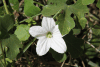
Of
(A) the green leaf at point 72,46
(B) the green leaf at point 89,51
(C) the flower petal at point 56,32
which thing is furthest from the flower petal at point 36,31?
(B) the green leaf at point 89,51

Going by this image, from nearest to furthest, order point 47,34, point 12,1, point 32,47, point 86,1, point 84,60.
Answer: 1. point 86,1
2. point 47,34
3. point 12,1
4. point 32,47
5. point 84,60

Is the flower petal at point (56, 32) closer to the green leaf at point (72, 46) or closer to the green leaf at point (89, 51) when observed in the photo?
the green leaf at point (72, 46)

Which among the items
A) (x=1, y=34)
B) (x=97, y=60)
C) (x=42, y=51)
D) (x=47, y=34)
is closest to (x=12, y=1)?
(x=1, y=34)

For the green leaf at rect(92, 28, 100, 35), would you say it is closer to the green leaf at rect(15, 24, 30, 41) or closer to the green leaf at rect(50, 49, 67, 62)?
the green leaf at rect(50, 49, 67, 62)

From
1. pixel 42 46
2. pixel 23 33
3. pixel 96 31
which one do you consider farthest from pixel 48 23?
pixel 96 31

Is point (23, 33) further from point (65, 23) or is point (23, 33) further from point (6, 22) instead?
point (65, 23)

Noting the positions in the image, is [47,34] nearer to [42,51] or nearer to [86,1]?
[42,51]
